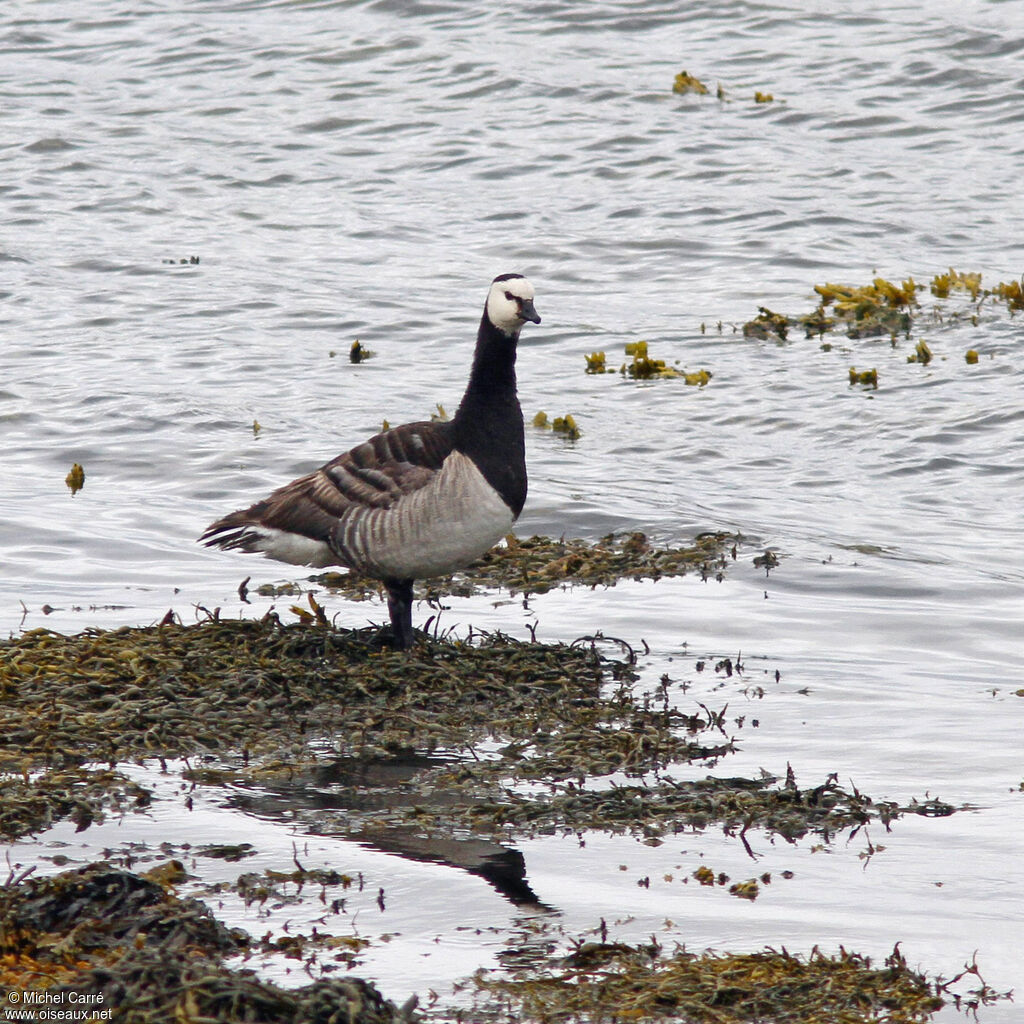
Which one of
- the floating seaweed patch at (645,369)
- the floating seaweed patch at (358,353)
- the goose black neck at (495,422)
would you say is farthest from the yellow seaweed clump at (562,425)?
the goose black neck at (495,422)

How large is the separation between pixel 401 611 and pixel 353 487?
699mm

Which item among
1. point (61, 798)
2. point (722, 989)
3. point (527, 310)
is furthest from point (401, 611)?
point (722, 989)

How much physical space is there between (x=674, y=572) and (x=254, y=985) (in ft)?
19.6

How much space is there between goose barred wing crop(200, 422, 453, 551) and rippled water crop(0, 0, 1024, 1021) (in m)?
1.02

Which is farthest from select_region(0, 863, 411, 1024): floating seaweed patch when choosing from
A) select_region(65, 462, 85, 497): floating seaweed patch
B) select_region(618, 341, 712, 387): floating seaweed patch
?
select_region(618, 341, 712, 387): floating seaweed patch

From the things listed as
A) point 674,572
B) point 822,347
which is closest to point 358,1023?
point 674,572

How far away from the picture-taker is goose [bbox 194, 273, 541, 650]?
26.4 ft

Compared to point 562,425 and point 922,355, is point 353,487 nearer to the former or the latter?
point 562,425

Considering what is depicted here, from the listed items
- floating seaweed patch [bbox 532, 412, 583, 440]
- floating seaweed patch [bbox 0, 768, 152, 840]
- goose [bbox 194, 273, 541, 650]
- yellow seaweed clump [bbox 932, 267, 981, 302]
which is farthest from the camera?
yellow seaweed clump [bbox 932, 267, 981, 302]

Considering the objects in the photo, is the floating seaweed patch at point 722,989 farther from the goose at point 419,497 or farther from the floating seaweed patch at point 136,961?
the goose at point 419,497

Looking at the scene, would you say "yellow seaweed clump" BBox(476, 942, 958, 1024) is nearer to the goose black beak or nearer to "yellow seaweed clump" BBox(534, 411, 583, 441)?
the goose black beak

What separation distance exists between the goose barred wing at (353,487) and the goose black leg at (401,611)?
428 millimetres

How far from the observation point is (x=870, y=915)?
543cm

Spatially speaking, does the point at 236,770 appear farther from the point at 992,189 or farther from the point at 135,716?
the point at 992,189
